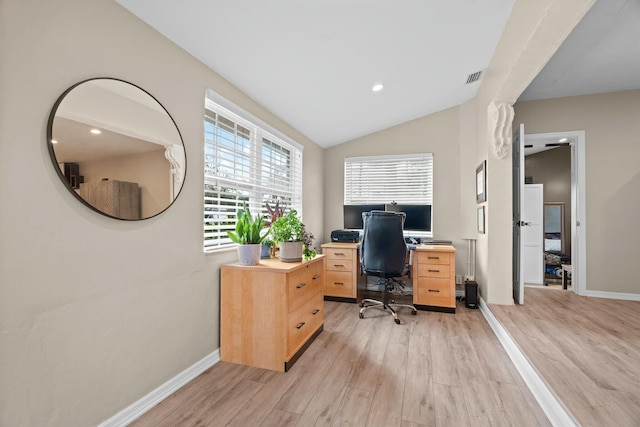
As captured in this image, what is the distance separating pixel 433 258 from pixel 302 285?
1815 millimetres

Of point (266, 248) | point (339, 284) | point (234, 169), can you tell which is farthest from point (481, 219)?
point (234, 169)

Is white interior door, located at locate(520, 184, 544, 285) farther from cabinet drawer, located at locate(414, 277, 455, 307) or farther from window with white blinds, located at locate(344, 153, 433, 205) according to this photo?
cabinet drawer, located at locate(414, 277, 455, 307)

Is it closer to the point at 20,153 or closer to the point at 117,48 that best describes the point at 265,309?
the point at 20,153

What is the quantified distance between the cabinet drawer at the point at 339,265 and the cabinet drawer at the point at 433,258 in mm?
864

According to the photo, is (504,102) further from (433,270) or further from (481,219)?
(433,270)

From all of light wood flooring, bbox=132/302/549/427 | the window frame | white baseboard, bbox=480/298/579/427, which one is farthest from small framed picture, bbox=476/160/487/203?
light wood flooring, bbox=132/302/549/427

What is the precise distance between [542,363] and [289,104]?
2952 mm

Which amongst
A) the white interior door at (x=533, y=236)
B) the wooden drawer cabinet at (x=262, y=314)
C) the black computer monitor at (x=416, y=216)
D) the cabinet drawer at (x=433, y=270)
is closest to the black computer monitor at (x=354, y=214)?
the black computer monitor at (x=416, y=216)

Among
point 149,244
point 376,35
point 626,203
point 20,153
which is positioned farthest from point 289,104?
point 626,203

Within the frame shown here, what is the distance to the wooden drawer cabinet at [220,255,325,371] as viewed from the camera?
79.0 inches

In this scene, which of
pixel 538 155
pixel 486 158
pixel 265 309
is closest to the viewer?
pixel 265 309

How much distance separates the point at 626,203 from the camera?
11.0 ft

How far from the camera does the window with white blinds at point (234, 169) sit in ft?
7.15

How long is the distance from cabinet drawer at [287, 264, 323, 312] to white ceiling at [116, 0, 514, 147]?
5.46ft
